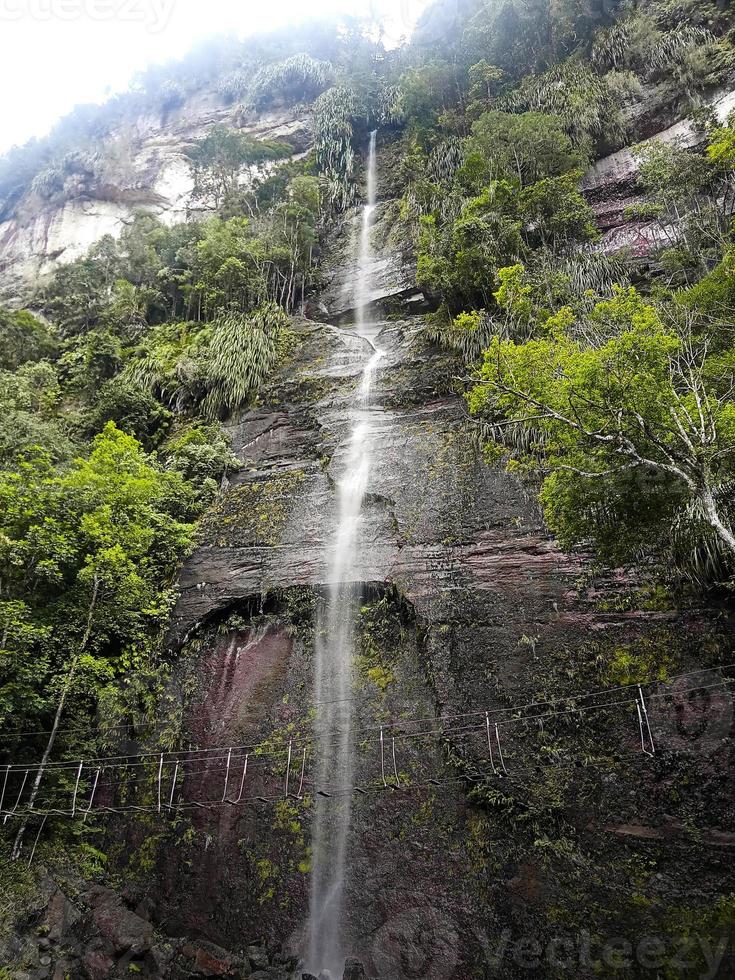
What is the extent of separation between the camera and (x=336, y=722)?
10.3 metres

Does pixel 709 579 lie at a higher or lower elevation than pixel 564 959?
higher

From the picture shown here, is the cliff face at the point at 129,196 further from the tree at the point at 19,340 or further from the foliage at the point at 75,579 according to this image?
the foliage at the point at 75,579

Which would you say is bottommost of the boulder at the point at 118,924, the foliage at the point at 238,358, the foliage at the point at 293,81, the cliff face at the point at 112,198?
the boulder at the point at 118,924

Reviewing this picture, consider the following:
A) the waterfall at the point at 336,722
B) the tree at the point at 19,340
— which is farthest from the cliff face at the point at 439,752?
the tree at the point at 19,340

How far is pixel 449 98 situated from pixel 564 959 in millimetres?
36184

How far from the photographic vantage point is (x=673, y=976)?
21.4 feet

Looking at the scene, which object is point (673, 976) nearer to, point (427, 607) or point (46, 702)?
point (427, 607)

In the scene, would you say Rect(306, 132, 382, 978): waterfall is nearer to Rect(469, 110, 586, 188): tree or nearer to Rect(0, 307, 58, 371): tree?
Rect(469, 110, 586, 188): tree

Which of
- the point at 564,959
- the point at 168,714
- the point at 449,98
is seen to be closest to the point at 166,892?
the point at 168,714

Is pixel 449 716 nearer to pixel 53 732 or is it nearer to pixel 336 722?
pixel 336 722

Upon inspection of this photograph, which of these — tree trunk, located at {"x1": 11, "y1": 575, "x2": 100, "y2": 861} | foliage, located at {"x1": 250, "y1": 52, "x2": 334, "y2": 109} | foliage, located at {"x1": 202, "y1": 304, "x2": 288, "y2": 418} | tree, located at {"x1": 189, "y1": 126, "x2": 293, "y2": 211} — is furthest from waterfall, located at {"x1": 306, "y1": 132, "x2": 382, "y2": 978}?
foliage, located at {"x1": 250, "y1": 52, "x2": 334, "y2": 109}

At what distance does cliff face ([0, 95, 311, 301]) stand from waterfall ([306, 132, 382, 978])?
96.9 ft

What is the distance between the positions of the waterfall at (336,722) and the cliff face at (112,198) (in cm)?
2952

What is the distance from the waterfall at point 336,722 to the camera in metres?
8.52
